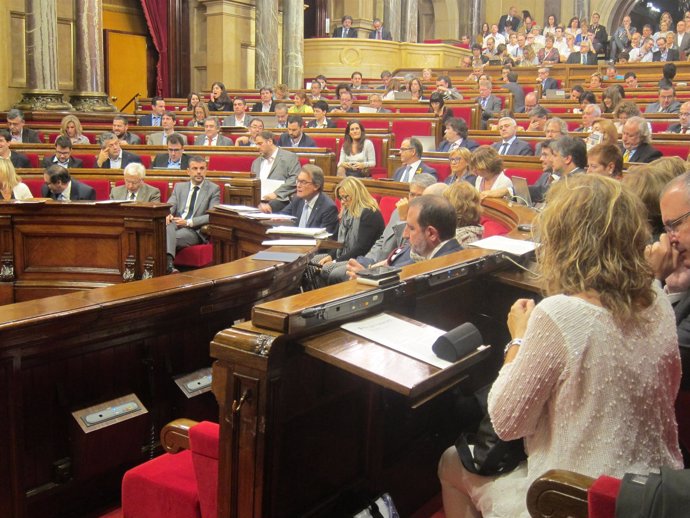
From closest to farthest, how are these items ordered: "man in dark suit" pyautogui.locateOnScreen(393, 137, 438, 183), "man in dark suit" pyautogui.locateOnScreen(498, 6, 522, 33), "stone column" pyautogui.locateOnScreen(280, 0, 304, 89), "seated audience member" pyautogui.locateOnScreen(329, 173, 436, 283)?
"seated audience member" pyautogui.locateOnScreen(329, 173, 436, 283) < "man in dark suit" pyautogui.locateOnScreen(393, 137, 438, 183) < "stone column" pyautogui.locateOnScreen(280, 0, 304, 89) < "man in dark suit" pyautogui.locateOnScreen(498, 6, 522, 33)

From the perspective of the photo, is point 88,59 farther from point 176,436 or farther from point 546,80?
point 176,436

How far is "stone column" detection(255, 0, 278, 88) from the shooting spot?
11.8 m

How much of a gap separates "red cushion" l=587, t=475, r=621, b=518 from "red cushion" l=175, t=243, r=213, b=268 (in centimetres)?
453

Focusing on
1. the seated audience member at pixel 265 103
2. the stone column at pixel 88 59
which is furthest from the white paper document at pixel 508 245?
the stone column at pixel 88 59

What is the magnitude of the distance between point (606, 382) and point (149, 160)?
6.02 m

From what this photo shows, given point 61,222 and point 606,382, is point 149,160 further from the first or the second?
point 606,382

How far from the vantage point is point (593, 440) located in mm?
1410

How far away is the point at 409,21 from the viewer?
1564 centimetres

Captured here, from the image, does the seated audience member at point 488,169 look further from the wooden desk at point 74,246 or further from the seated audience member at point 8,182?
the seated audience member at point 8,182

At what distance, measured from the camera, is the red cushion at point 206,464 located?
176 cm

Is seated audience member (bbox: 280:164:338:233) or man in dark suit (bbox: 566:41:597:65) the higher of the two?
man in dark suit (bbox: 566:41:597:65)

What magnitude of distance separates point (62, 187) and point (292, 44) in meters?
7.79

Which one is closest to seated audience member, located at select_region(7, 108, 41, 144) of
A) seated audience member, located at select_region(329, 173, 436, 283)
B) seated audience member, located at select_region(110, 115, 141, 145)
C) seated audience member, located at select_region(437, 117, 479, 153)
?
seated audience member, located at select_region(110, 115, 141, 145)

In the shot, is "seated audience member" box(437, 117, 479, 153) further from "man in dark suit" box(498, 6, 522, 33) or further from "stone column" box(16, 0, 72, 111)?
"man in dark suit" box(498, 6, 522, 33)
